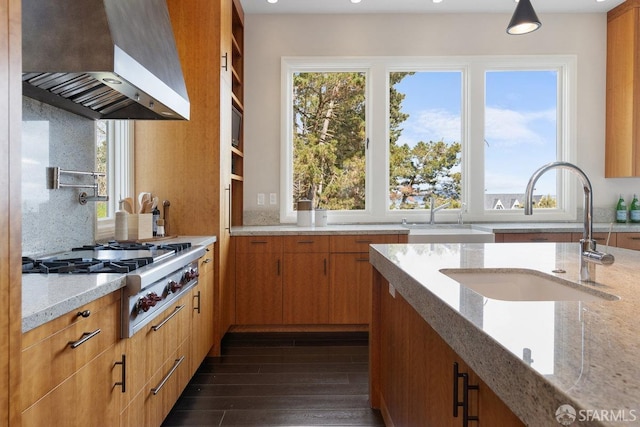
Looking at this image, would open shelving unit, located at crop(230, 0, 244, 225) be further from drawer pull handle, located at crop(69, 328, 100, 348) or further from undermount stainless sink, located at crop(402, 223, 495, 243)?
drawer pull handle, located at crop(69, 328, 100, 348)

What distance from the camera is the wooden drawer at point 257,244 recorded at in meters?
3.38

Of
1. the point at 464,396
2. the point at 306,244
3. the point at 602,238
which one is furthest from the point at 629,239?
the point at 464,396

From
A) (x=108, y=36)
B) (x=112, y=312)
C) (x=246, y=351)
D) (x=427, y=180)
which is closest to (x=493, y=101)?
(x=427, y=180)

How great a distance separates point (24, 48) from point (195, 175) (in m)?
1.60

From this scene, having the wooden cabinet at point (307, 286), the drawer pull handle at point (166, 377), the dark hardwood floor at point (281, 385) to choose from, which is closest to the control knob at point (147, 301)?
the drawer pull handle at point (166, 377)

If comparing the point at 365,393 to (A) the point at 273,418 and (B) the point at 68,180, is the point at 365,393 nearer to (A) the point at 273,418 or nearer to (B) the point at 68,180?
(A) the point at 273,418

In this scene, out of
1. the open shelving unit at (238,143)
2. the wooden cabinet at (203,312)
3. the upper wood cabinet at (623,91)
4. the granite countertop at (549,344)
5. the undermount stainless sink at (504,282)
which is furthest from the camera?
the open shelving unit at (238,143)

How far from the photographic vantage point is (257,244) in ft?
11.1

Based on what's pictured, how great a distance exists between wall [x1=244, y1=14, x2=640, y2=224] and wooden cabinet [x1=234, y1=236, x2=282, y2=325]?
0.64 meters

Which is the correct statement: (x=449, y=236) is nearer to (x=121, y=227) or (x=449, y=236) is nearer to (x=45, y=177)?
(x=121, y=227)

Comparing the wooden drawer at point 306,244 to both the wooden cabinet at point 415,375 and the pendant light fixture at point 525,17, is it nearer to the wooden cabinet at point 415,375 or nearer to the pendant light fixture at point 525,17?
the wooden cabinet at point 415,375

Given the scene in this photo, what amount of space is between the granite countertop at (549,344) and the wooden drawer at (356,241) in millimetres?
2067

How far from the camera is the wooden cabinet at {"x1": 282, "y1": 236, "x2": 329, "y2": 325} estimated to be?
3402 millimetres

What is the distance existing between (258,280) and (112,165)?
1.41m
